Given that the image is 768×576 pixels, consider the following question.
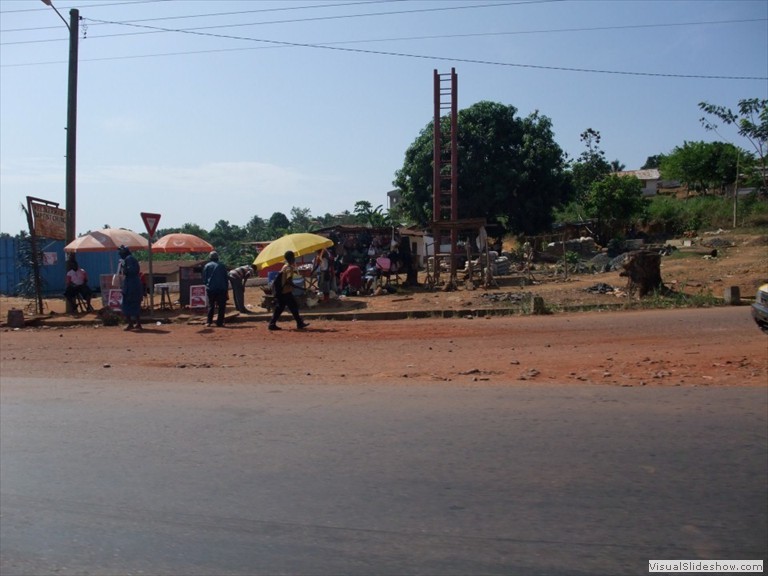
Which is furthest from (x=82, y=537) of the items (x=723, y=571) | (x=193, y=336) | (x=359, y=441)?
(x=193, y=336)

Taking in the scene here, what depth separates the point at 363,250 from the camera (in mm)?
26000

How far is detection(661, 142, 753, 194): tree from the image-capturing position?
53625 mm

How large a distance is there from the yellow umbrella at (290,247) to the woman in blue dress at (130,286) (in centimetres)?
319

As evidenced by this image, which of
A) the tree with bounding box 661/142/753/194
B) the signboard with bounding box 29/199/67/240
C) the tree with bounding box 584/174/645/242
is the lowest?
the signboard with bounding box 29/199/67/240

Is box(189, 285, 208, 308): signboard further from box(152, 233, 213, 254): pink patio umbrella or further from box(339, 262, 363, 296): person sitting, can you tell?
box(339, 262, 363, 296): person sitting

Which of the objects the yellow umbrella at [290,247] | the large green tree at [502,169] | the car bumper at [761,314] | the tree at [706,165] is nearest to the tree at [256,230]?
the large green tree at [502,169]

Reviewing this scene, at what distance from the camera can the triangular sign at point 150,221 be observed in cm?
1811

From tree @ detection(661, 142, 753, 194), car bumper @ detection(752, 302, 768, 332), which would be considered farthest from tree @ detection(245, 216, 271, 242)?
car bumper @ detection(752, 302, 768, 332)

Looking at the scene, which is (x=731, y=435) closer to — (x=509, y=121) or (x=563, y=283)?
(x=563, y=283)

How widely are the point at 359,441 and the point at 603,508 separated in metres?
2.19

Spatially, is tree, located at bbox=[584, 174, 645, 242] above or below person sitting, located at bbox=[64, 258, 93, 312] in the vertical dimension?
above

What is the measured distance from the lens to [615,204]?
41938mm

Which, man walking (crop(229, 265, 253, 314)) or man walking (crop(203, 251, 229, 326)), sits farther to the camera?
man walking (crop(229, 265, 253, 314))

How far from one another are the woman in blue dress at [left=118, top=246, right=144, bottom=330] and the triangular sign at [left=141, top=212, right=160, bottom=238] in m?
1.12
